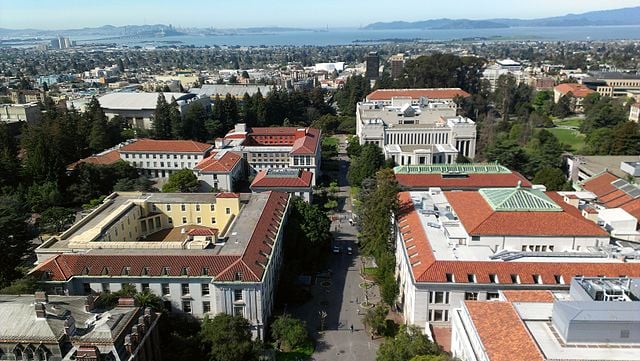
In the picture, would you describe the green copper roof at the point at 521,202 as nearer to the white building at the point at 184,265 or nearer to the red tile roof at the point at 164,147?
the white building at the point at 184,265

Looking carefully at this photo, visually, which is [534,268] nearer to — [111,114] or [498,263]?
[498,263]

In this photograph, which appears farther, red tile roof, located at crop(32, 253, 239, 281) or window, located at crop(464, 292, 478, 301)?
red tile roof, located at crop(32, 253, 239, 281)

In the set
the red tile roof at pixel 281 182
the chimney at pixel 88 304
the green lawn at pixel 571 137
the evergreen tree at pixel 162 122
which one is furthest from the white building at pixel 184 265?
the green lawn at pixel 571 137

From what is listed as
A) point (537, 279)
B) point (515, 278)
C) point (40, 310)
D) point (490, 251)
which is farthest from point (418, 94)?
point (40, 310)

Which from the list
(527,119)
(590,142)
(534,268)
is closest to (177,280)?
(534,268)

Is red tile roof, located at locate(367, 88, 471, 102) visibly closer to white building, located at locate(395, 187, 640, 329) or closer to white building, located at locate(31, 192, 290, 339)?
white building, located at locate(395, 187, 640, 329)

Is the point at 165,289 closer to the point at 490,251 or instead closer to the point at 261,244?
the point at 261,244

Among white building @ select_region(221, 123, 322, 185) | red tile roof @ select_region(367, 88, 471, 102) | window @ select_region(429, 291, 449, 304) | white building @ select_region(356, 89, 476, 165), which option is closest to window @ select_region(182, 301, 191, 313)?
window @ select_region(429, 291, 449, 304)
